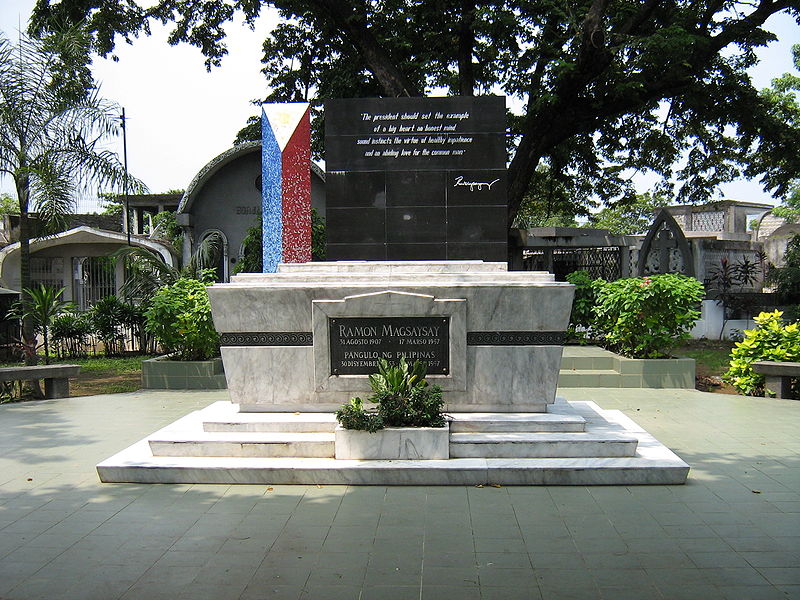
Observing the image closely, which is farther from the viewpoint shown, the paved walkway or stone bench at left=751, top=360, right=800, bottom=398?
stone bench at left=751, top=360, right=800, bottom=398

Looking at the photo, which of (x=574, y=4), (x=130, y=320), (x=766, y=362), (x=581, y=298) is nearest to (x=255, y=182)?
(x=130, y=320)

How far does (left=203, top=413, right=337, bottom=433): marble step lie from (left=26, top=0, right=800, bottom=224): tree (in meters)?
9.19

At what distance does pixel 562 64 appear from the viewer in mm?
12867

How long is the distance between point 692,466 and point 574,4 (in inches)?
426

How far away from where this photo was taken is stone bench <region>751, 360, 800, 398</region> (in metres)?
8.89

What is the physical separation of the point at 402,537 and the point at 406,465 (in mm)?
1113

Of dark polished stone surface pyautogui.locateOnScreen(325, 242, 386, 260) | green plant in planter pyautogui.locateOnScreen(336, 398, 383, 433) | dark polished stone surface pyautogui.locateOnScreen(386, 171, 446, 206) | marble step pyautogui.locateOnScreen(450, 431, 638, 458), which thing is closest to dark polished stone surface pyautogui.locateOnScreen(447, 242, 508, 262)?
dark polished stone surface pyautogui.locateOnScreen(386, 171, 446, 206)

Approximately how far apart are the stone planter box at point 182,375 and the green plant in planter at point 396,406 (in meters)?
4.91

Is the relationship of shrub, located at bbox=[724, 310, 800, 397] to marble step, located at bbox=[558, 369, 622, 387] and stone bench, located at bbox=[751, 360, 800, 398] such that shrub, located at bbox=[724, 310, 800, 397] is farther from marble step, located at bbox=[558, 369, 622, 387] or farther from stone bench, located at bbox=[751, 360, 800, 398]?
marble step, located at bbox=[558, 369, 622, 387]

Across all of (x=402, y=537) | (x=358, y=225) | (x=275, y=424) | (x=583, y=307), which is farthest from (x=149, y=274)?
(x=402, y=537)

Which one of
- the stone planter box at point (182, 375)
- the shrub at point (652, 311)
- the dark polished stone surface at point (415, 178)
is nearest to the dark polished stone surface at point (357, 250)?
the dark polished stone surface at point (415, 178)

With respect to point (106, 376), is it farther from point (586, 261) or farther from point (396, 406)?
point (586, 261)

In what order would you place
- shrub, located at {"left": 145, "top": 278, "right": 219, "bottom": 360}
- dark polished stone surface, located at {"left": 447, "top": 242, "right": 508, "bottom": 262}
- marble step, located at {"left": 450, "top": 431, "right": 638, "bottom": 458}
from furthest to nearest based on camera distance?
1. shrub, located at {"left": 145, "top": 278, "right": 219, "bottom": 360}
2. dark polished stone surface, located at {"left": 447, "top": 242, "right": 508, "bottom": 262}
3. marble step, located at {"left": 450, "top": 431, "right": 638, "bottom": 458}

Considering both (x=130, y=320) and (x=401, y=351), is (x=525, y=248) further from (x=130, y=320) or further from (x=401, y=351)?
(x=401, y=351)
